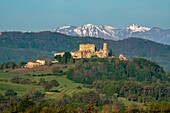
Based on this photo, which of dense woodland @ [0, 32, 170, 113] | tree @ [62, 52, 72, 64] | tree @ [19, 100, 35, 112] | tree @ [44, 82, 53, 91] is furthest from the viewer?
tree @ [62, 52, 72, 64]

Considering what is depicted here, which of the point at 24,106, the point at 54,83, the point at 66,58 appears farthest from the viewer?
the point at 66,58

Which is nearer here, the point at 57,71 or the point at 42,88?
the point at 42,88

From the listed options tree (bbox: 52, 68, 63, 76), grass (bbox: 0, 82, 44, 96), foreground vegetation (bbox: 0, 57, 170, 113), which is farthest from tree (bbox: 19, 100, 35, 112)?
tree (bbox: 52, 68, 63, 76)

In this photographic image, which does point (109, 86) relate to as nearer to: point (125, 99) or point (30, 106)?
point (125, 99)

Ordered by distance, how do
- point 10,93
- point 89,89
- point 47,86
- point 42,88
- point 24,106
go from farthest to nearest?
point 89,89 < point 47,86 < point 42,88 < point 10,93 < point 24,106

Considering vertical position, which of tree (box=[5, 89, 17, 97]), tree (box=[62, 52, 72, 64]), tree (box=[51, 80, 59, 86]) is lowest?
tree (box=[5, 89, 17, 97])

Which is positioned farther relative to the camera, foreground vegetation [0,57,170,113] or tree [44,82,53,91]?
tree [44,82,53,91]

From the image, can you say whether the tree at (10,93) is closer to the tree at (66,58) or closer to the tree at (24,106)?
the tree at (24,106)

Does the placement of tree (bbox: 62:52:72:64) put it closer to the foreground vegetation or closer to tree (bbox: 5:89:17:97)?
the foreground vegetation

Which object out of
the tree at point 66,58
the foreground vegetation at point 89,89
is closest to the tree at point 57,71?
the foreground vegetation at point 89,89

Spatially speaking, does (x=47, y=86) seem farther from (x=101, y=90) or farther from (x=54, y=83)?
(x=101, y=90)

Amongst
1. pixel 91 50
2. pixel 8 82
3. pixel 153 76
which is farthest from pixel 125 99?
pixel 91 50

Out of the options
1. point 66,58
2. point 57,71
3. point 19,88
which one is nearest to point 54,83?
point 19,88

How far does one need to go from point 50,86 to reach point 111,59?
119ft
